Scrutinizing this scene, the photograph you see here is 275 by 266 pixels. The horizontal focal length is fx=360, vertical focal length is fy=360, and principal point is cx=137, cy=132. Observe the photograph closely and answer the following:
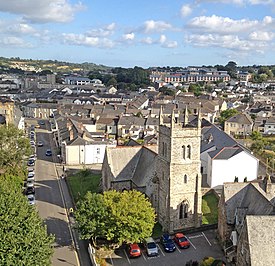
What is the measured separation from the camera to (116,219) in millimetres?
32219

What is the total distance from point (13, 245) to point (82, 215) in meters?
8.26

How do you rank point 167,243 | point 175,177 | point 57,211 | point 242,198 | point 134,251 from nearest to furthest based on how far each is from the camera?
point 134,251 → point 167,243 → point 242,198 → point 175,177 → point 57,211

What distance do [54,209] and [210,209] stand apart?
18.6 m

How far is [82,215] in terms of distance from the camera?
32.8 m

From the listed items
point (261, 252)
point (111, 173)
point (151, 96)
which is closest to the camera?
point (261, 252)

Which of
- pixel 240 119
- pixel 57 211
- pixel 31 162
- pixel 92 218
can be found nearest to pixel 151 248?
pixel 92 218

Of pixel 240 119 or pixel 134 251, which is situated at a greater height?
pixel 240 119

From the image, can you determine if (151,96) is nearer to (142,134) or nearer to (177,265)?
(142,134)

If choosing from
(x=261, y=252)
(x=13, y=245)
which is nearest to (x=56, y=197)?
(x=13, y=245)

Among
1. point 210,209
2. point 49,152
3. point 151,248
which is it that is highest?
point 49,152

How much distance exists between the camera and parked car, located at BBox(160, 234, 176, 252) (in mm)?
33500

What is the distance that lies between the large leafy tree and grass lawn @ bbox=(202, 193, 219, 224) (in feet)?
29.7

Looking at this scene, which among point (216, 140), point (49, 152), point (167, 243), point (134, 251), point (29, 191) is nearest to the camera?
point (134, 251)

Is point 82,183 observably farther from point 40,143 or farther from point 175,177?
point 40,143
